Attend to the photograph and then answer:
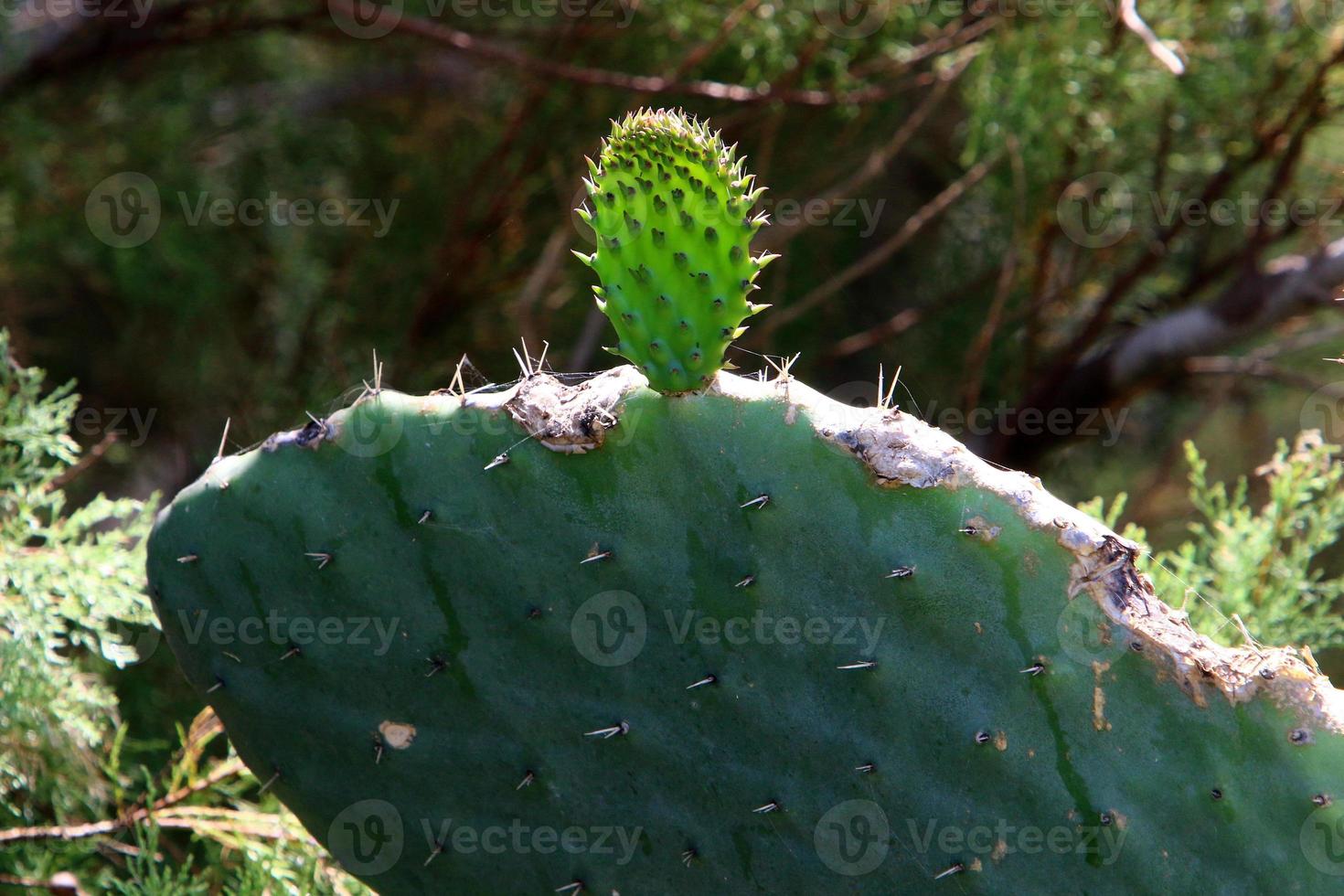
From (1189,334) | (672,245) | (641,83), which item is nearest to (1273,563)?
(1189,334)

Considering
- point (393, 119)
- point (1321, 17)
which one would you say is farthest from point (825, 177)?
point (393, 119)

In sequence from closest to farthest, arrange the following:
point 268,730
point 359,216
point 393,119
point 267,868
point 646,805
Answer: point 646,805, point 268,730, point 267,868, point 359,216, point 393,119

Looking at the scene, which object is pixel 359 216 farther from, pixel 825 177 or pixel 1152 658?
pixel 1152 658

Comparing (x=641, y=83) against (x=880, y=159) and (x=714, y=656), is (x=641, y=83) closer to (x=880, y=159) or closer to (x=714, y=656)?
(x=880, y=159)

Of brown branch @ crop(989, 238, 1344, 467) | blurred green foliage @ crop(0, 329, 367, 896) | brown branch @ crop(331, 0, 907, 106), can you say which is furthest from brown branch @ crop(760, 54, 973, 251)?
blurred green foliage @ crop(0, 329, 367, 896)

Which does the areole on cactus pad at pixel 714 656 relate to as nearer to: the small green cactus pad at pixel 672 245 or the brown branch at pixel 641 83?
the small green cactus pad at pixel 672 245

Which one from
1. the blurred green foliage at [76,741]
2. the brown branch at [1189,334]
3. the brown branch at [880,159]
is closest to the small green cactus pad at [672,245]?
the blurred green foliage at [76,741]
